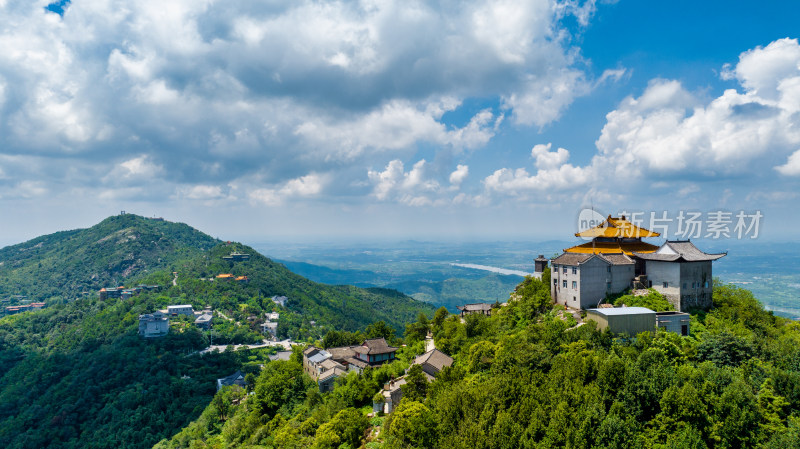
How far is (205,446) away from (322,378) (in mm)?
13668

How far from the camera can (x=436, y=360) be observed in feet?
110

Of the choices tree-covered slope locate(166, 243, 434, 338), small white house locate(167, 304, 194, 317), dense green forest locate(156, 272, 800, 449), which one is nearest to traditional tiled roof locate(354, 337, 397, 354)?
dense green forest locate(156, 272, 800, 449)

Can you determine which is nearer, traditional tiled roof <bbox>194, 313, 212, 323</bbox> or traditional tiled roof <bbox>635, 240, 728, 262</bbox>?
traditional tiled roof <bbox>635, 240, 728, 262</bbox>

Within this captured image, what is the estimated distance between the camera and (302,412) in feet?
117

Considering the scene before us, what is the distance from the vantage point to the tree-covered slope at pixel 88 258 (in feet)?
412

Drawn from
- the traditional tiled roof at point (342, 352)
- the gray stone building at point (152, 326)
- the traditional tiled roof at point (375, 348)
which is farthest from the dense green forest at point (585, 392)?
the gray stone building at point (152, 326)

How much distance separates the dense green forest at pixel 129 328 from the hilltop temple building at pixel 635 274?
162ft

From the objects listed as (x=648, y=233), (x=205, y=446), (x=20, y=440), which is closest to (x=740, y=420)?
(x=648, y=233)

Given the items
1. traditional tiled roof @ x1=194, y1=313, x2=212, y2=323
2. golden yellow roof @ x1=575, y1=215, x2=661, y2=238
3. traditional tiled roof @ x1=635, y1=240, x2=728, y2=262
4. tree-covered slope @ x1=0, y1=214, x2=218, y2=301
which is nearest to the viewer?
traditional tiled roof @ x1=635, y1=240, x2=728, y2=262

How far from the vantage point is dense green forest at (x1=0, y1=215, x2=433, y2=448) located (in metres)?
58.9

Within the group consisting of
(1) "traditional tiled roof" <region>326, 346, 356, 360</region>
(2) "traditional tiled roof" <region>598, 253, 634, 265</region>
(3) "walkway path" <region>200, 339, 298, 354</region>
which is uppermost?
(2) "traditional tiled roof" <region>598, 253, 634, 265</region>

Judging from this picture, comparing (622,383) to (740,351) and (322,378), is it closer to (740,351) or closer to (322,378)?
(740,351)

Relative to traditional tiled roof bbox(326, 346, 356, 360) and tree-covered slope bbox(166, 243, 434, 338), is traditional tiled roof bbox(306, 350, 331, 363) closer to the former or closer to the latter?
traditional tiled roof bbox(326, 346, 356, 360)

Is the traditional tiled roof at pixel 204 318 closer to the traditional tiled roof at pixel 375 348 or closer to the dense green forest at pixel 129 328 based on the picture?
the dense green forest at pixel 129 328
